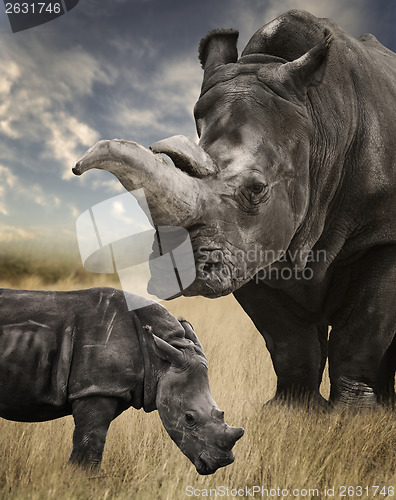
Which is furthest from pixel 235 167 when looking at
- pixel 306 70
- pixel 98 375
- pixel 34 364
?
pixel 34 364

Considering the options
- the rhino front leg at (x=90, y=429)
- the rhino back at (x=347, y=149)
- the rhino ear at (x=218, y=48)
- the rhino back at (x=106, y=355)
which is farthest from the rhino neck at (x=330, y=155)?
the rhino front leg at (x=90, y=429)

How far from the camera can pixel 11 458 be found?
10.8ft

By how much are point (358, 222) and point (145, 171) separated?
190 centimetres

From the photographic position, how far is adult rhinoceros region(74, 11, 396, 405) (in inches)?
128

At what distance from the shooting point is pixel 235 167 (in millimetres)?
3400

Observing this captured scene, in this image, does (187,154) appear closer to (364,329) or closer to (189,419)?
(189,419)

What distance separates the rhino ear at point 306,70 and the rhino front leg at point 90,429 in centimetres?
197

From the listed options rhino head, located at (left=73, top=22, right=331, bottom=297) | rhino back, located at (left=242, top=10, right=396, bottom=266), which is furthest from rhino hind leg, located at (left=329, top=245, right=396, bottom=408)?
rhino head, located at (left=73, top=22, right=331, bottom=297)

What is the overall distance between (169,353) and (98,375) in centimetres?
34

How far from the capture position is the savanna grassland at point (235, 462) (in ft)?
9.83

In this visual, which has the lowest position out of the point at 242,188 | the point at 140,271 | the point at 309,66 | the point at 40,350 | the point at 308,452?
the point at 308,452

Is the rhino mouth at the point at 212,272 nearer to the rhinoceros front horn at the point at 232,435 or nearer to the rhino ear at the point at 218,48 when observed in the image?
the rhinoceros front horn at the point at 232,435

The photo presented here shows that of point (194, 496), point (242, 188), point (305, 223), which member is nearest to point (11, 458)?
point (194, 496)

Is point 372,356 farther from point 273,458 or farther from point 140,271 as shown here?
point 140,271
